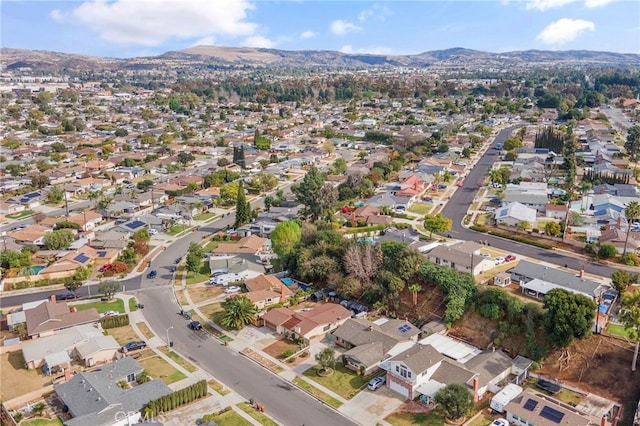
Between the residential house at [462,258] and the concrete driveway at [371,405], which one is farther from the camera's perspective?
the residential house at [462,258]

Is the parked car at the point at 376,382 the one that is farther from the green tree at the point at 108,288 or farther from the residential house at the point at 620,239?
the residential house at the point at 620,239

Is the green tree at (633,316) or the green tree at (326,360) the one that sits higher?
the green tree at (633,316)

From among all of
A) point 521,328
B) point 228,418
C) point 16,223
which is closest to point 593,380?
point 521,328

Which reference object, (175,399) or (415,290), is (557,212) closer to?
(415,290)

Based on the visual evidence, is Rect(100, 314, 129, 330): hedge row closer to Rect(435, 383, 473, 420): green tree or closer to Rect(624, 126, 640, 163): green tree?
Rect(435, 383, 473, 420): green tree

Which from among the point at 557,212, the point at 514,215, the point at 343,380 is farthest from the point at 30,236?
the point at 557,212

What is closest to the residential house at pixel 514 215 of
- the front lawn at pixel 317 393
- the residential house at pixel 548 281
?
the residential house at pixel 548 281

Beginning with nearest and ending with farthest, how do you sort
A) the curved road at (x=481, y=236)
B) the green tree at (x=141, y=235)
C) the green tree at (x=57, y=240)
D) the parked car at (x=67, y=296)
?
1. the parked car at (x=67, y=296)
2. the curved road at (x=481, y=236)
3. the green tree at (x=57, y=240)
4. the green tree at (x=141, y=235)
